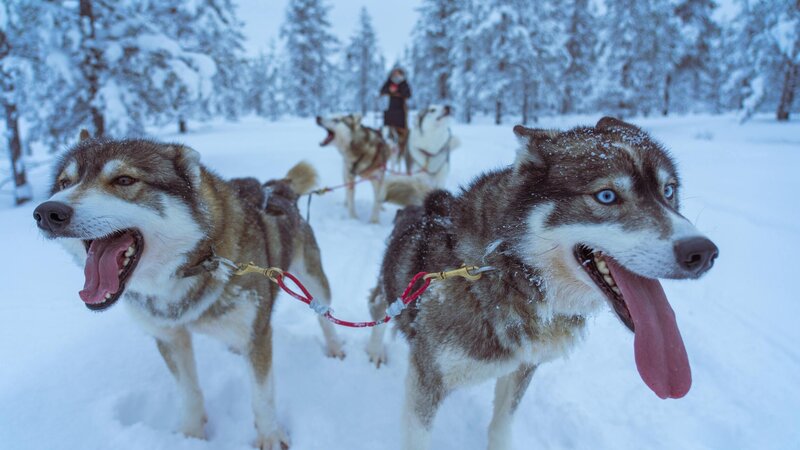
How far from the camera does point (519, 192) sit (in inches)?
58.9

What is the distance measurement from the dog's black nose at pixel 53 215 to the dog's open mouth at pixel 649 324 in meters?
1.89

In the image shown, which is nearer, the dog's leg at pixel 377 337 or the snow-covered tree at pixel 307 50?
the dog's leg at pixel 377 337

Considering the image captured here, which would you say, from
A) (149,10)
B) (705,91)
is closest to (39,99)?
(149,10)

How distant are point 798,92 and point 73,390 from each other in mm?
20446

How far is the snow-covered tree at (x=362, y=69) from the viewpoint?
3903 cm

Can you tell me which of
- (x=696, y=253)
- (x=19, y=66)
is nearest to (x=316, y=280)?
(x=696, y=253)

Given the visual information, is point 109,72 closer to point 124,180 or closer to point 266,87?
point 124,180

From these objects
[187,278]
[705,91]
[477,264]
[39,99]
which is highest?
[705,91]

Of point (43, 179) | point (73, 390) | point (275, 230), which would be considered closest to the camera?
point (73, 390)

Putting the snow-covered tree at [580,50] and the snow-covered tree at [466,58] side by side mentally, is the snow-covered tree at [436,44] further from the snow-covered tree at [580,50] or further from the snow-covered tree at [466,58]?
the snow-covered tree at [580,50]

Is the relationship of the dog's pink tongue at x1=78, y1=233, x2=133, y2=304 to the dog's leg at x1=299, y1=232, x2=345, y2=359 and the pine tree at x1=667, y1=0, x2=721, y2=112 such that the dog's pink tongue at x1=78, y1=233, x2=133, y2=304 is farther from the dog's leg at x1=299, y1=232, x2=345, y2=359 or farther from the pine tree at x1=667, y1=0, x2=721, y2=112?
the pine tree at x1=667, y1=0, x2=721, y2=112

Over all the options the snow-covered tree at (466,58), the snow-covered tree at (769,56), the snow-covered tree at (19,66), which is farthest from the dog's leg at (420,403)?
the snow-covered tree at (466,58)

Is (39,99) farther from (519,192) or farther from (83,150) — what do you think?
(519,192)

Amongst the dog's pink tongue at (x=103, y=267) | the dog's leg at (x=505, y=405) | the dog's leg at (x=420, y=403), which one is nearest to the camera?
the dog's pink tongue at (x=103, y=267)
